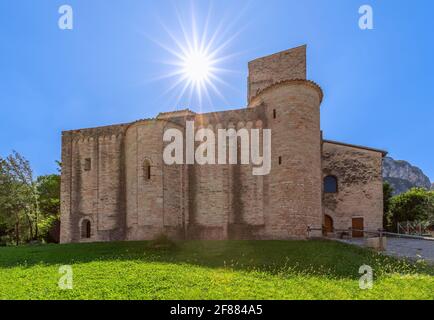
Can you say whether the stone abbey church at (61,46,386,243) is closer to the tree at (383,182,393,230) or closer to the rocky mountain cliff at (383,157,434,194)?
the tree at (383,182,393,230)

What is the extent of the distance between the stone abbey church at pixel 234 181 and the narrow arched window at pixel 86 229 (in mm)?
69

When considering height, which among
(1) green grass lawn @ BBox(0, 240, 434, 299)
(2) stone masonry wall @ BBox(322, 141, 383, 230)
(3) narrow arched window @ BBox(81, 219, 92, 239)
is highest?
(2) stone masonry wall @ BBox(322, 141, 383, 230)

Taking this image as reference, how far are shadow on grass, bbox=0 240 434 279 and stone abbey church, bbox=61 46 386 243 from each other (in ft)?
9.12

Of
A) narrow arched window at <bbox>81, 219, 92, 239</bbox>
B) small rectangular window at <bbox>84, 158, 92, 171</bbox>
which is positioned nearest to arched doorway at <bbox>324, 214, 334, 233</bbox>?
narrow arched window at <bbox>81, 219, 92, 239</bbox>

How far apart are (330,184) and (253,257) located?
13.7 meters

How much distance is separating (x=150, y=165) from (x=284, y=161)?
26.2 feet

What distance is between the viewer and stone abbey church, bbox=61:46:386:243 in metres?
18.1

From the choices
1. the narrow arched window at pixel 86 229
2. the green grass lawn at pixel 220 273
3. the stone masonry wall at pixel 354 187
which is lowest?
the narrow arched window at pixel 86 229

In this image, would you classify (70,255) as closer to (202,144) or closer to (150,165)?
(150,165)

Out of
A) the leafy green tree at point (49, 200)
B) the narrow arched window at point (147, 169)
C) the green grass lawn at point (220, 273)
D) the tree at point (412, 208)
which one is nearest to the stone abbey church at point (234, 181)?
the narrow arched window at point (147, 169)

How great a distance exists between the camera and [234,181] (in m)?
20.2

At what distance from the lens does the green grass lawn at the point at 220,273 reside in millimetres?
8742

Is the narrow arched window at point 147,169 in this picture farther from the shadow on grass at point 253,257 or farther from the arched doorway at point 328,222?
the arched doorway at point 328,222
